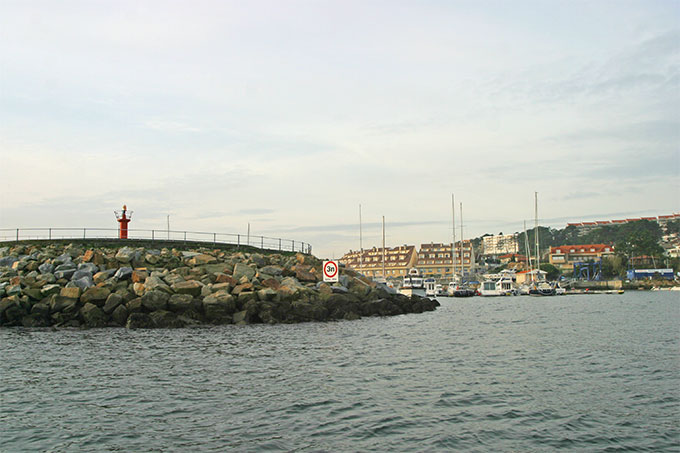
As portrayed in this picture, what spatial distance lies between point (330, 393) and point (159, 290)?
59.9 ft

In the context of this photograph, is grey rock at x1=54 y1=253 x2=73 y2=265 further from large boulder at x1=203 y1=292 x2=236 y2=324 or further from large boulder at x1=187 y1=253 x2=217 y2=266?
large boulder at x1=203 y1=292 x2=236 y2=324

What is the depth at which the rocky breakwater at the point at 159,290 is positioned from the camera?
28.4 m

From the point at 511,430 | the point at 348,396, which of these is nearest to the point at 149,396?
the point at 348,396

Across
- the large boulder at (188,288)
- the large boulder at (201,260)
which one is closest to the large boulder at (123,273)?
the large boulder at (188,288)

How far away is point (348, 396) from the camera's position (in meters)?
14.0

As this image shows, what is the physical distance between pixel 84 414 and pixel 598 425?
36.4ft

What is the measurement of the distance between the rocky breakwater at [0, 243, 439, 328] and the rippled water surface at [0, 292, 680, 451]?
3281 mm

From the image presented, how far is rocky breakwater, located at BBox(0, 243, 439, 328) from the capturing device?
28359 millimetres

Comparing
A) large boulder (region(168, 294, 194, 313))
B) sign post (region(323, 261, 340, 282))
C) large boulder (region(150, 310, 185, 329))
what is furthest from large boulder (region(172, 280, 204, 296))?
sign post (region(323, 261, 340, 282))

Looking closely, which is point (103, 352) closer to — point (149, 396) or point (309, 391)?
point (149, 396)

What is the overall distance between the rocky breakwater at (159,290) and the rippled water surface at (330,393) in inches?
129

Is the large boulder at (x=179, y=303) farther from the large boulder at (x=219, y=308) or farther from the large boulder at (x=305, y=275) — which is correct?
the large boulder at (x=305, y=275)

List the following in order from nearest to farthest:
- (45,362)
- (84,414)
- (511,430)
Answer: (511,430) → (84,414) → (45,362)

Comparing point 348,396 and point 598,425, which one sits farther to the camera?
point 348,396
